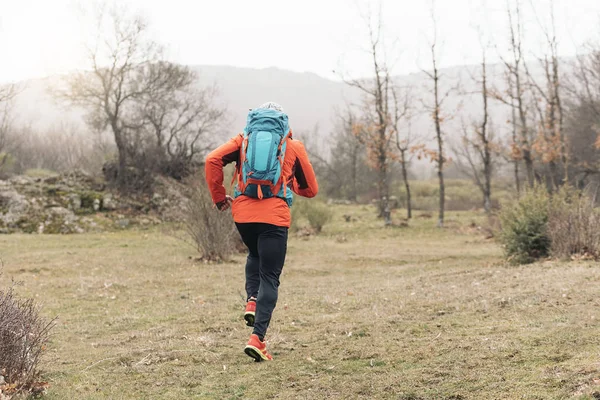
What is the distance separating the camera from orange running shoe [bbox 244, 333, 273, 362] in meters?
4.64

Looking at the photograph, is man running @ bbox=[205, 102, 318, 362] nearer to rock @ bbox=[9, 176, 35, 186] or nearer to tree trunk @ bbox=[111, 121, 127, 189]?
rock @ bbox=[9, 176, 35, 186]

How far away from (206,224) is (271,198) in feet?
32.1

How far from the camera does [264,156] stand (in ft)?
14.5

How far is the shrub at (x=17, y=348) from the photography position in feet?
12.3

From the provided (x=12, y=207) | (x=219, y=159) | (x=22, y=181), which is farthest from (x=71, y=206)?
(x=219, y=159)

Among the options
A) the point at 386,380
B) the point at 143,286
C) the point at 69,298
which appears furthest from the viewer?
the point at 143,286

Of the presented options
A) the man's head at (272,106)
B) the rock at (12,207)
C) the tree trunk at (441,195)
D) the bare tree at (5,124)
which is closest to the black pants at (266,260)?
the man's head at (272,106)

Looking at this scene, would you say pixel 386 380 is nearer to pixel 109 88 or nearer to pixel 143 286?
pixel 143 286

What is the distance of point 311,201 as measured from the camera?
23625 mm

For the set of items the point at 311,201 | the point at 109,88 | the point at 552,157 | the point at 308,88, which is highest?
the point at 308,88

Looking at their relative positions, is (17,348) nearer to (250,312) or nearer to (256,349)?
(256,349)

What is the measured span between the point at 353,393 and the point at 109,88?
3042 centimetres

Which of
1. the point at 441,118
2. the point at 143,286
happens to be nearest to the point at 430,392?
the point at 143,286

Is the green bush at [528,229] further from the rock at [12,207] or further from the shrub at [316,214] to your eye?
the rock at [12,207]
